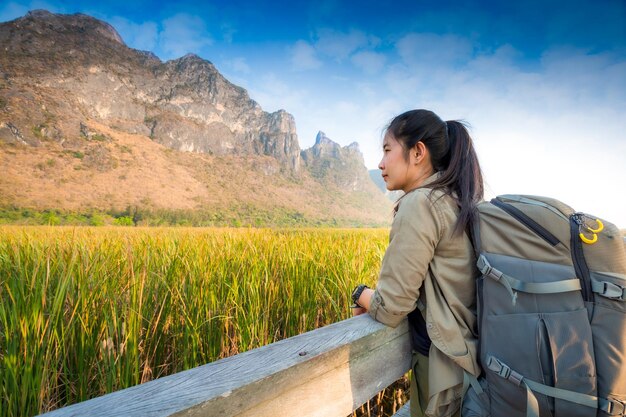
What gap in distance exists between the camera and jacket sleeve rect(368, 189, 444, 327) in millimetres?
1008

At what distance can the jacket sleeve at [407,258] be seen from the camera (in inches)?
39.7

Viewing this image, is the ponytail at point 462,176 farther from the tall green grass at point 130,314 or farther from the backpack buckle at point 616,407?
the tall green grass at point 130,314

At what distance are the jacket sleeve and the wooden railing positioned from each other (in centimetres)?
8

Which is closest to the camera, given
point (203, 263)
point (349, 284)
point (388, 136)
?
point (388, 136)

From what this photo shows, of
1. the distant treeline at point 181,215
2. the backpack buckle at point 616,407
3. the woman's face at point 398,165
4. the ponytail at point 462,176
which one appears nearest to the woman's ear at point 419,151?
the woman's face at point 398,165

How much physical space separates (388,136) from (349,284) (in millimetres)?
1467

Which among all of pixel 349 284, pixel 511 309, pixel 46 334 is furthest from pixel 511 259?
pixel 46 334

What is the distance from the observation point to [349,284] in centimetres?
244

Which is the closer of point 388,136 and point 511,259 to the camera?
point 511,259

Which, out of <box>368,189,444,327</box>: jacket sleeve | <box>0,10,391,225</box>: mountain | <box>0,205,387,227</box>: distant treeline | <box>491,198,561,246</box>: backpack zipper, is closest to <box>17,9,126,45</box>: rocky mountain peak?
<box>0,10,391,225</box>: mountain

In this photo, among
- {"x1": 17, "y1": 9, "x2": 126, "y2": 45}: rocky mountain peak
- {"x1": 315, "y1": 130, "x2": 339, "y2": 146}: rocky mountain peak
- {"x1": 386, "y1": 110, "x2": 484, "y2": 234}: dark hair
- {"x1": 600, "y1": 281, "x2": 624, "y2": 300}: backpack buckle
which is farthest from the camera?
{"x1": 315, "y1": 130, "x2": 339, "y2": 146}: rocky mountain peak

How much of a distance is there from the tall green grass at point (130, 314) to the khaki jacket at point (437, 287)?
0.96 meters

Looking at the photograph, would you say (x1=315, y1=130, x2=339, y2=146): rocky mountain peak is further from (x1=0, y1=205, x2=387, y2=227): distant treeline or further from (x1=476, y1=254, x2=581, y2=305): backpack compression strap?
(x1=476, y1=254, x2=581, y2=305): backpack compression strap

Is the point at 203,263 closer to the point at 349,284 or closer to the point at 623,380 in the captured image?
the point at 349,284
